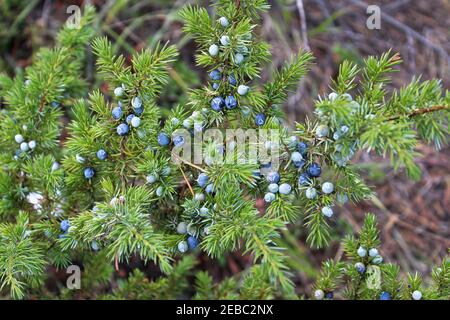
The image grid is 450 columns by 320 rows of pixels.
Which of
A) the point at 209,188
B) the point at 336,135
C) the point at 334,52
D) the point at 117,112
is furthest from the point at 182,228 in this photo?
the point at 334,52

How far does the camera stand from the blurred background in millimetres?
2592

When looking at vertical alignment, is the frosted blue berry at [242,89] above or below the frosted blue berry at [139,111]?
above

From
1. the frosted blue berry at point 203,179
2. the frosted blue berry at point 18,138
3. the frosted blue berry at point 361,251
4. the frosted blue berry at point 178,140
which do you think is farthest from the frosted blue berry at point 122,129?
the frosted blue berry at point 361,251

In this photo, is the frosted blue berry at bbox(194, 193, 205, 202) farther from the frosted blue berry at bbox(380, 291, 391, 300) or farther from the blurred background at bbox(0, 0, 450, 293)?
the blurred background at bbox(0, 0, 450, 293)

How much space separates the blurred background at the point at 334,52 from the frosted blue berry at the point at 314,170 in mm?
1262

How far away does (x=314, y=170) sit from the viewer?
1214 mm

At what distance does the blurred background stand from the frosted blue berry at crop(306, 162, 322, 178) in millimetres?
1262

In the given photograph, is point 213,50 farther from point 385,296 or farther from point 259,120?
point 385,296

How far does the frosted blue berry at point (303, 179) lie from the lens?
1.23 meters

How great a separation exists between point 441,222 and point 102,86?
1.99 metres

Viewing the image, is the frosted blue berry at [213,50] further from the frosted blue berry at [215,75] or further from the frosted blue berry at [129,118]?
the frosted blue berry at [129,118]

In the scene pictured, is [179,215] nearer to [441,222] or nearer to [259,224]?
[259,224]
